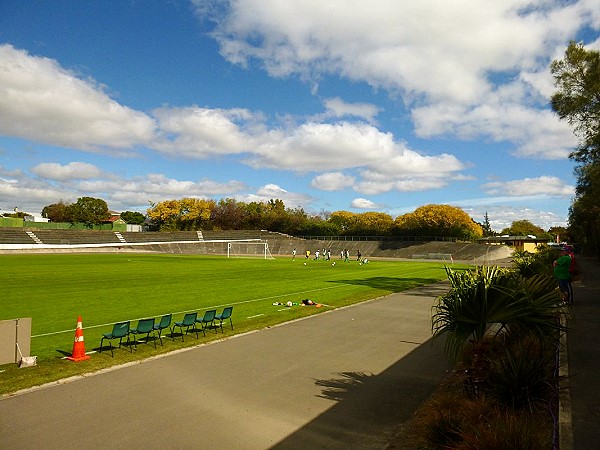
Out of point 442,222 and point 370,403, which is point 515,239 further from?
point 370,403

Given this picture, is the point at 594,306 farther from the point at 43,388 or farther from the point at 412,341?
the point at 43,388

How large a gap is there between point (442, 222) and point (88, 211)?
315ft

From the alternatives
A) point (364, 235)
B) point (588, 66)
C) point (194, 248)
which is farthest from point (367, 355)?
point (364, 235)

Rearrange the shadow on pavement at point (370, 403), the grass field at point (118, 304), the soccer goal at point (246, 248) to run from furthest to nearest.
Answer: the soccer goal at point (246, 248) → the grass field at point (118, 304) → the shadow on pavement at point (370, 403)

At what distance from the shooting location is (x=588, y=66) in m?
25.1

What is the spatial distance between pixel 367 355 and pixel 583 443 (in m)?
5.72

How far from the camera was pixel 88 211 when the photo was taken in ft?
413

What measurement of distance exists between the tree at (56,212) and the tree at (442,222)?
106 meters

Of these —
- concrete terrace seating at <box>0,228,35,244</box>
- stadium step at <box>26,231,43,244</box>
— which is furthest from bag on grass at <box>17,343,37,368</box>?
stadium step at <box>26,231,43,244</box>

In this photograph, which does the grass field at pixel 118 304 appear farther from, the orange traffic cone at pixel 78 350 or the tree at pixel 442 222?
the tree at pixel 442 222

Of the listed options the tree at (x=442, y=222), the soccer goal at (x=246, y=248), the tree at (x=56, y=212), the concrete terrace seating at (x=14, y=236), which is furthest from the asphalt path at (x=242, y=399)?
the tree at (x=56, y=212)

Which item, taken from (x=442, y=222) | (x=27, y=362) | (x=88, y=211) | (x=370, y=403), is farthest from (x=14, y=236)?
(x=370, y=403)

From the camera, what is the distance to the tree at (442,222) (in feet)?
300

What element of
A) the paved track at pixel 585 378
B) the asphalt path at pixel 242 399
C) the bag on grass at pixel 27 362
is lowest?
the asphalt path at pixel 242 399
